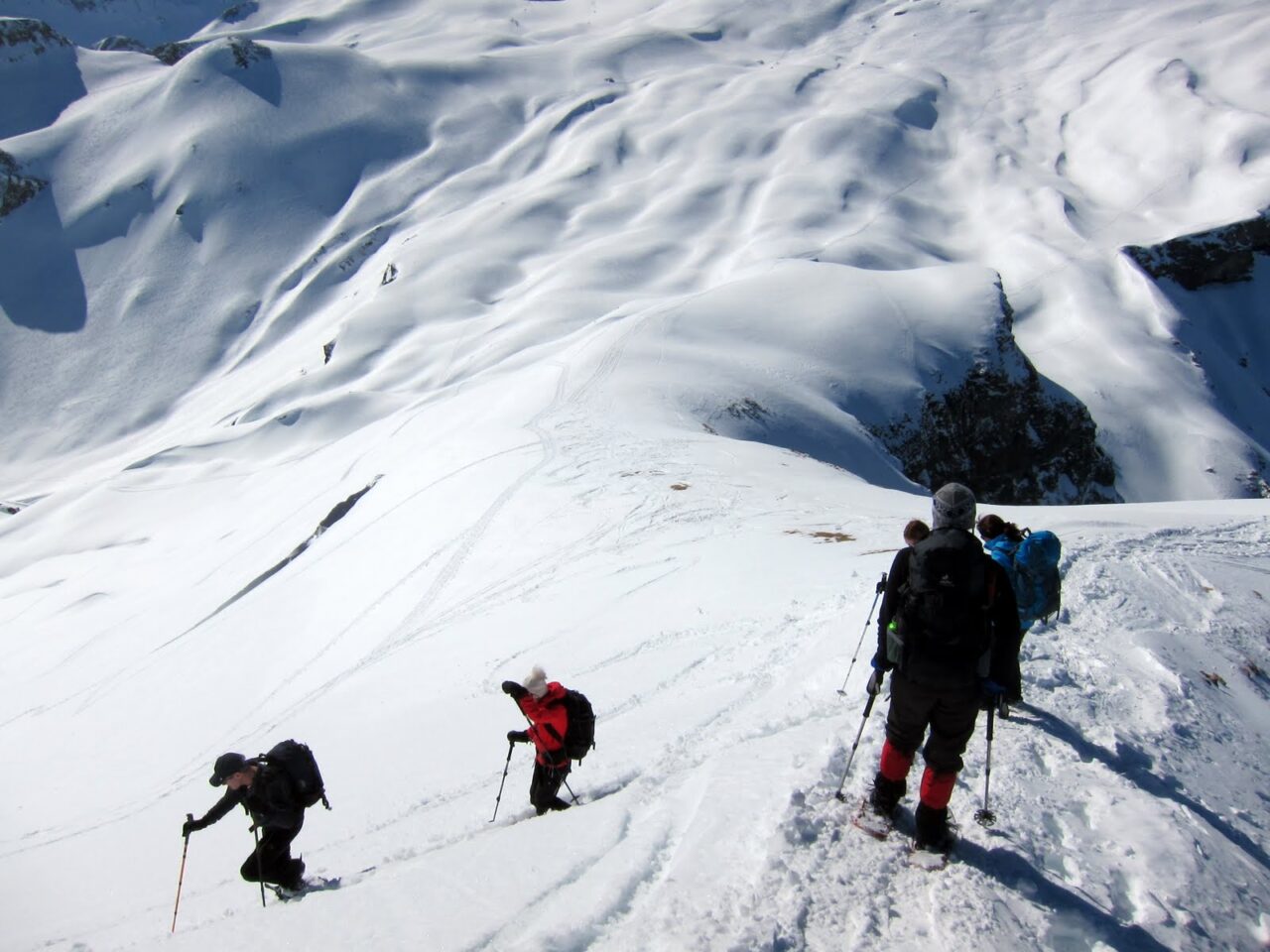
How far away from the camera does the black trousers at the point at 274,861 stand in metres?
6.24

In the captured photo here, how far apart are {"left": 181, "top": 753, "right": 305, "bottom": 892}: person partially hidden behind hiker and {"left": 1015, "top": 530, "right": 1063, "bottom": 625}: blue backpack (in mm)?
6149

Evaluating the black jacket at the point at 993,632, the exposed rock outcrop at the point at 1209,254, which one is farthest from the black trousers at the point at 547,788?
the exposed rock outcrop at the point at 1209,254

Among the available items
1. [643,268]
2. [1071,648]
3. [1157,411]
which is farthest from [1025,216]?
[1071,648]

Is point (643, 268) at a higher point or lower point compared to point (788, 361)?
lower

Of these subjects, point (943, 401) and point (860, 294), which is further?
point (860, 294)

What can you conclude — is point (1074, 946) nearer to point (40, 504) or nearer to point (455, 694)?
point (455, 694)

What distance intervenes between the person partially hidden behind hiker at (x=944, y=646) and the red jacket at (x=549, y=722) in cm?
254

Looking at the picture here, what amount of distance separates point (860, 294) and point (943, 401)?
7826 mm

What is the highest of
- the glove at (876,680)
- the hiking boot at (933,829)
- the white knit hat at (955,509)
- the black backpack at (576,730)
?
the white knit hat at (955,509)

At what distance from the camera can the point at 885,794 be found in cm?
511

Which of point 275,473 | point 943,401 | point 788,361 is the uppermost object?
point 788,361

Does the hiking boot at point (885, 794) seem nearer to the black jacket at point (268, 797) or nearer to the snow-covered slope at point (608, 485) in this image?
the snow-covered slope at point (608, 485)

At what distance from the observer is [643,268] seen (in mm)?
65438

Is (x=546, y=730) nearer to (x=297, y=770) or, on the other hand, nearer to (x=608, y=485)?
(x=297, y=770)
